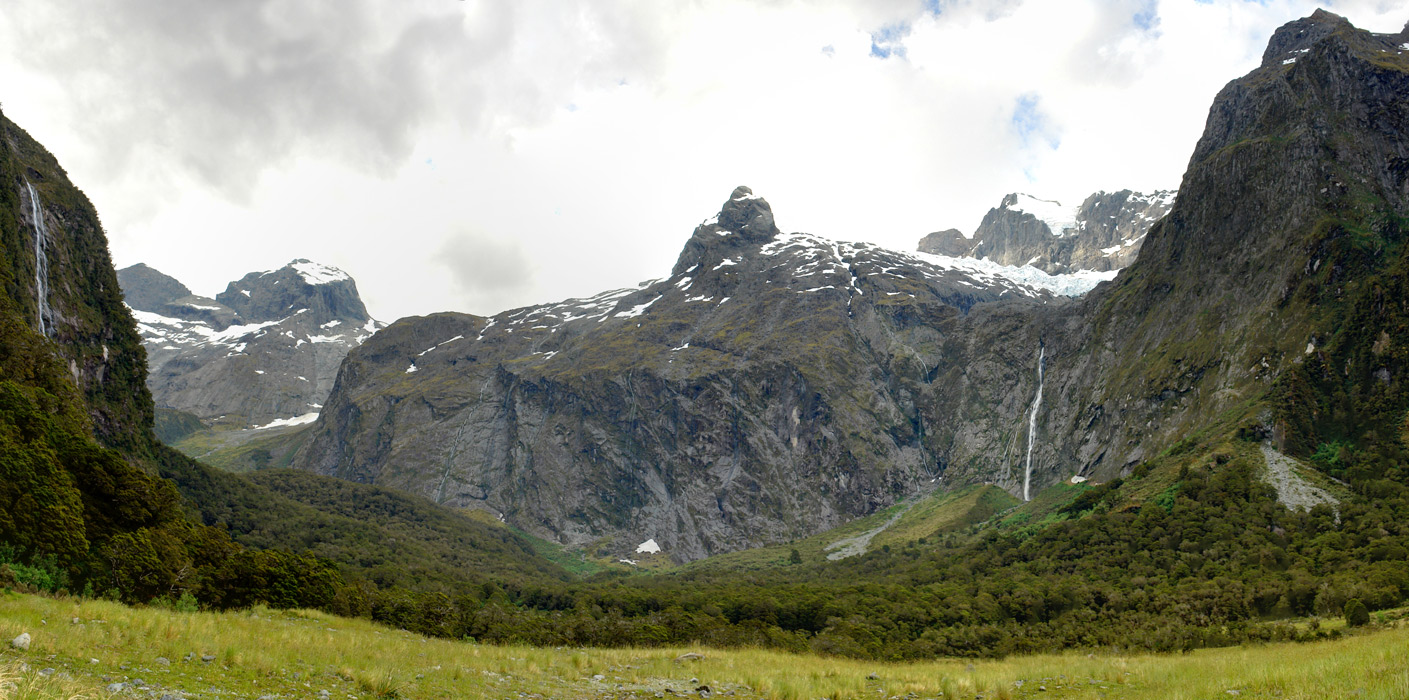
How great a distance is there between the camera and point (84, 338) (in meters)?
129

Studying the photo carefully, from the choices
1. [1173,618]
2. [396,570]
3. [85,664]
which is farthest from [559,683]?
[396,570]

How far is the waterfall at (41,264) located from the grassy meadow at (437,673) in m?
122

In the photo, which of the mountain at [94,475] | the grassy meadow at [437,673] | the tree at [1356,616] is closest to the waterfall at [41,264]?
the mountain at [94,475]

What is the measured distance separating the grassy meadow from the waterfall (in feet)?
400

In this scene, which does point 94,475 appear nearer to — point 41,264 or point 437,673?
point 437,673

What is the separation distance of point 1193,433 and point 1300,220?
2534 inches

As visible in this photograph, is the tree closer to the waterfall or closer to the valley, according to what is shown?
the valley

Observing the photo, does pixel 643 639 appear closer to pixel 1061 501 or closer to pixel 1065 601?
pixel 1065 601

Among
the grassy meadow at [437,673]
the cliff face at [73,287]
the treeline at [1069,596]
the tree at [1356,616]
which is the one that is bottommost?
the treeline at [1069,596]

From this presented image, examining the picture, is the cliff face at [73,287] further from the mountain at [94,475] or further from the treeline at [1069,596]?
the treeline at [1069,596]

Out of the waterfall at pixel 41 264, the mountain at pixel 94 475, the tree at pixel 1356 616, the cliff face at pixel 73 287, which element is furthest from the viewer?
the waterfall at pixel 41 264

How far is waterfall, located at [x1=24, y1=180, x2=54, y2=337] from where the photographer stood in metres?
117

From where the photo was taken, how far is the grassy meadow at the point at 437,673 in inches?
615

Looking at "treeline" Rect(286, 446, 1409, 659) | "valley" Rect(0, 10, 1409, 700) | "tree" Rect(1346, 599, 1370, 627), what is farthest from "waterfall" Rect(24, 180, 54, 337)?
"tree" Rect(1346, 599, 1370, 627)
